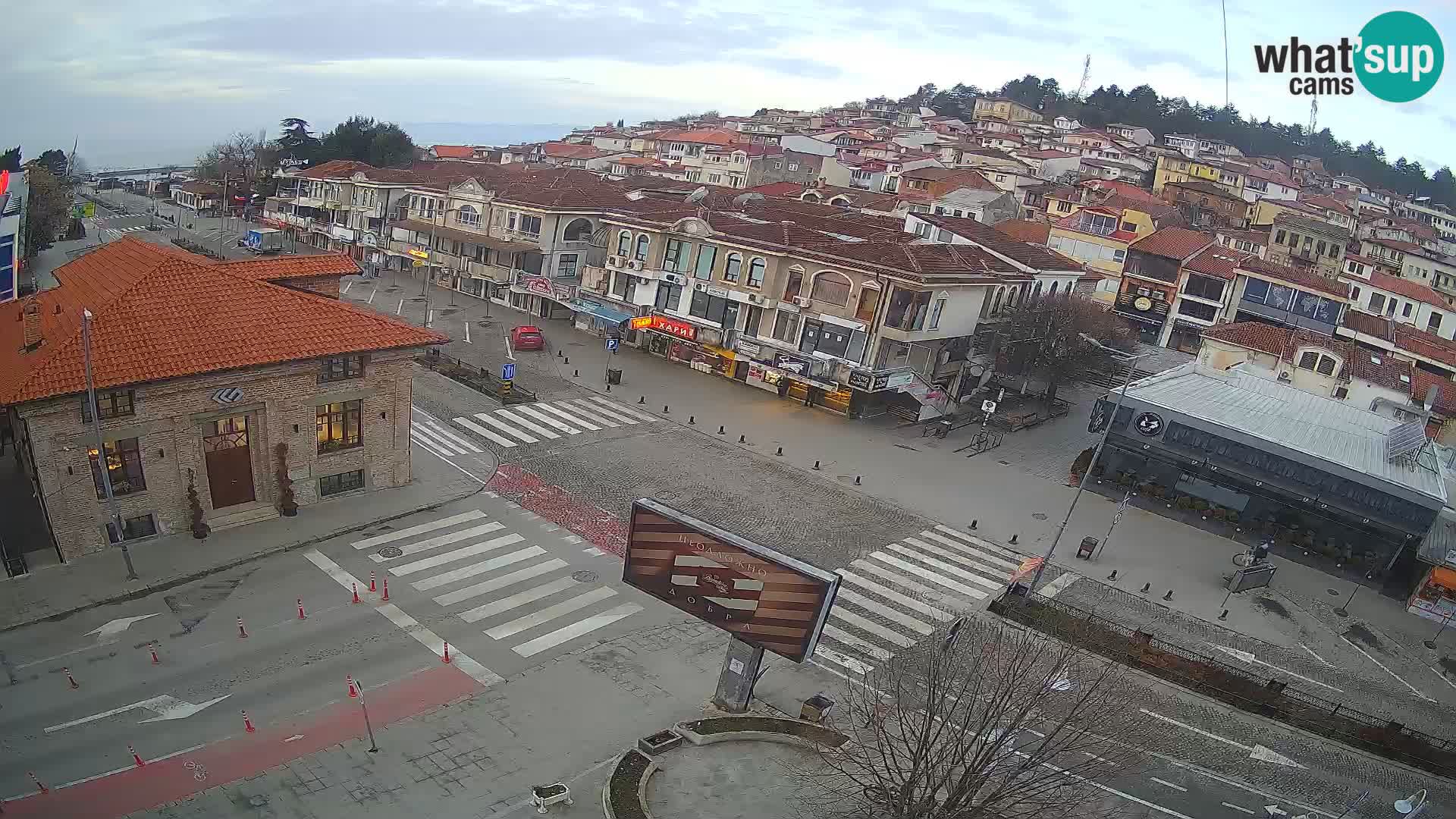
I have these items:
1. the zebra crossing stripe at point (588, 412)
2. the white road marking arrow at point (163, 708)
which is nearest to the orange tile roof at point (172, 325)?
the white road marking arrow at point (163, 708)

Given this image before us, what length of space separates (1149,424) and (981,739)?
1018 inches

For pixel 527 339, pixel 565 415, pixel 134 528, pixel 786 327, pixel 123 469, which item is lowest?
pixel 134 528

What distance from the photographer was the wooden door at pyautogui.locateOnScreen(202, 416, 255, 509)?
26078mm

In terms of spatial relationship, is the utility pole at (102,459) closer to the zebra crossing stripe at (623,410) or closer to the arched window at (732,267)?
the zebra crossing stripe at (623,410)

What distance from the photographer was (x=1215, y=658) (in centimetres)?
2628

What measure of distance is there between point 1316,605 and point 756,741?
24.5 m

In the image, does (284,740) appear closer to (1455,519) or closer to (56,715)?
(56,715)

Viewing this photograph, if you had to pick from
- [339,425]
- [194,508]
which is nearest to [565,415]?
[339,425]

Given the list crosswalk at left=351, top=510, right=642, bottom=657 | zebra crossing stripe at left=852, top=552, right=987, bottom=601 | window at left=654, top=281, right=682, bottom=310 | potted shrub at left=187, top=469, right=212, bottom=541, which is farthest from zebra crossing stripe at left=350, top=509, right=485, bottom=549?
window at left=654, top=281, right=682, bottom=310

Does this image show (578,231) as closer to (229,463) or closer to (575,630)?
(229,463)

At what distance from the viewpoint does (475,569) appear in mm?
26000

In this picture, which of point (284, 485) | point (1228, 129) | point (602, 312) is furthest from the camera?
point (1228, 129)

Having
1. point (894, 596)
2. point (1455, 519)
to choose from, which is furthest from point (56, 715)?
point (1455, 519)

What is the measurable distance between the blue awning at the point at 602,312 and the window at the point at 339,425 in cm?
2409
